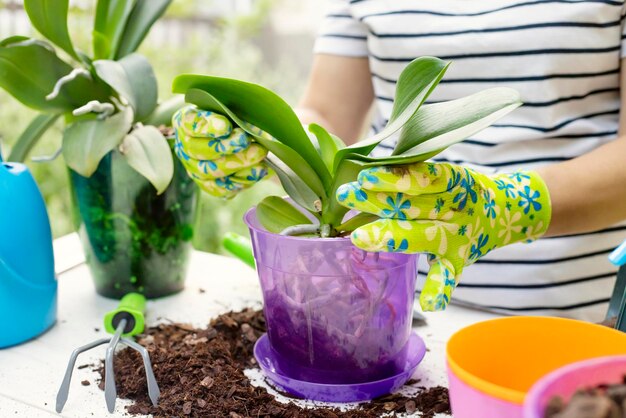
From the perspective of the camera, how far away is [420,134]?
1.86ft

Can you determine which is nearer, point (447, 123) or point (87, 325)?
point (447, 123)

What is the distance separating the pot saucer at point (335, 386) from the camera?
63 cm

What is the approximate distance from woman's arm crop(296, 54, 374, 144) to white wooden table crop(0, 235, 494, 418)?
28cm

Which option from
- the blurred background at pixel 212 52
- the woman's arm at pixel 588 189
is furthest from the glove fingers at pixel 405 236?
the blurred background at pixel 212 52

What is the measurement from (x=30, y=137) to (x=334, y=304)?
515 mm

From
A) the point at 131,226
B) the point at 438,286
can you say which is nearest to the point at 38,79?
the point at 131,226

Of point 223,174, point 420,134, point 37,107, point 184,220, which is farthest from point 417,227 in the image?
point 37,107

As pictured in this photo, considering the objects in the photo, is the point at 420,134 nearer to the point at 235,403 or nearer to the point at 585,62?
the point at 235,403

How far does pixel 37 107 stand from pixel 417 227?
0.51 m

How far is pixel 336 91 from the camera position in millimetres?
1103

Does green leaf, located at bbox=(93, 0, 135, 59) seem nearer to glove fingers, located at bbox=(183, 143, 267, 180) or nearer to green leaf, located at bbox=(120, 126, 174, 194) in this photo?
green leaf, located at bbox=(120, 126, 174, 194)

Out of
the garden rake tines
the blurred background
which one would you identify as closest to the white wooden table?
the garden rake tines

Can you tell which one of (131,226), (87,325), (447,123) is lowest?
(87,325)

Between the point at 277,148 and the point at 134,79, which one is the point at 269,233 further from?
the point at 134,79
